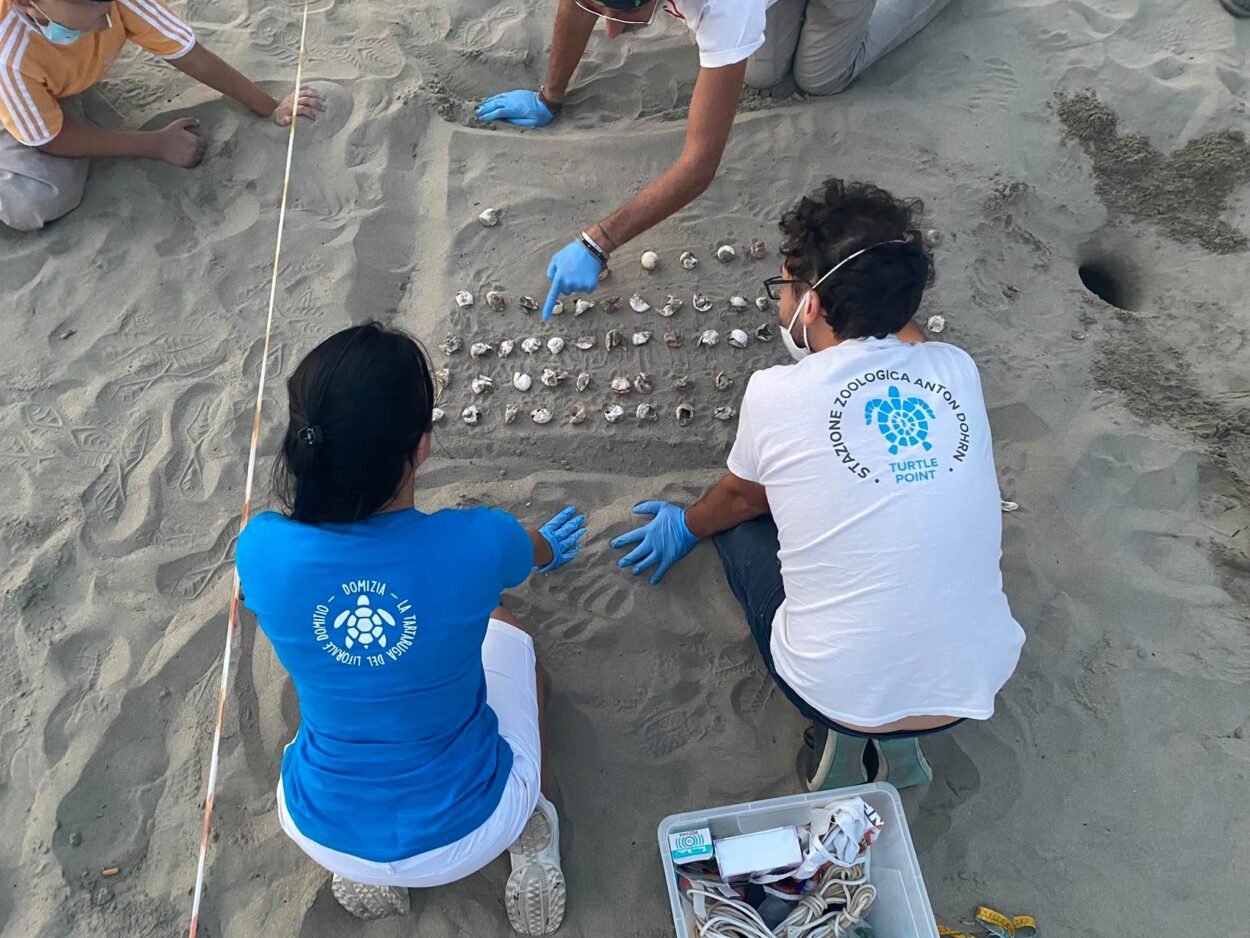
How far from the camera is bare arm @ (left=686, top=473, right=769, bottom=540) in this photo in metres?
1.97

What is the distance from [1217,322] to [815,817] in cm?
233

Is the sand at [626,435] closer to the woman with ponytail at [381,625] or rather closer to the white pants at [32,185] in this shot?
the white pants at [32,185]

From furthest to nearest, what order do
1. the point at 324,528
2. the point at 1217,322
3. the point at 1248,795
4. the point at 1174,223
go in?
the point at 1174,223 < the point at 1217,322 < the point at 1248,795 < the point at 324,528

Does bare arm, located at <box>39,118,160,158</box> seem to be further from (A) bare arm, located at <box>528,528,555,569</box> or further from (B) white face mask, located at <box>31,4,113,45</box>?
(A) bare arm, located at <box>528,528,555,569</box>

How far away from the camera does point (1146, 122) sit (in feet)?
10.3

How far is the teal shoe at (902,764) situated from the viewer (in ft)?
6.34

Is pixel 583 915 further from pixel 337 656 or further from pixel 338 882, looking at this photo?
pixel 337 656

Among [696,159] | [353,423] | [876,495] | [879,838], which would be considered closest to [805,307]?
[876,495]

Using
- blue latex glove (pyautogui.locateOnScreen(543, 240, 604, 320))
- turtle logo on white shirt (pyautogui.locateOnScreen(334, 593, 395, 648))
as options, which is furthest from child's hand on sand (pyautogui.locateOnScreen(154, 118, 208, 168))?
turtle logo on white shirt (pyautogui.locateOnScreen(334, 593, 395, 648))

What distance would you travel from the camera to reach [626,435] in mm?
2529

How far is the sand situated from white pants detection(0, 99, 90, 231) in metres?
0.08

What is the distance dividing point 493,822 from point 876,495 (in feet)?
3.48

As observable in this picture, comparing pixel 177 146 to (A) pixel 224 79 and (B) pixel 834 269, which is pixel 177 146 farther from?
(B) pixel 834 269

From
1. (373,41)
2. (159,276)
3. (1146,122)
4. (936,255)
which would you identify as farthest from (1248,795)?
(373,41)
